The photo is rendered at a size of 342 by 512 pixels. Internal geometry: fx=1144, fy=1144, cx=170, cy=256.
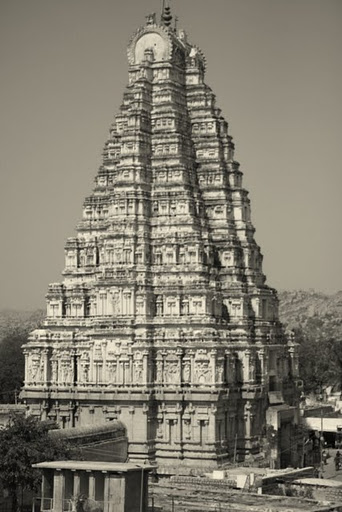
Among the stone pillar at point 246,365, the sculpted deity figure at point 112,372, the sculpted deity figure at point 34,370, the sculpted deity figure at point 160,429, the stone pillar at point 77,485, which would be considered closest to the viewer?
the stone pillar at point 77,485

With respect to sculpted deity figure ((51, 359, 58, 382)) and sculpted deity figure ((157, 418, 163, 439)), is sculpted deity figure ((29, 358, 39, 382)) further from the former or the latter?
sculpted deity figure ((157, 418, 163, 439))

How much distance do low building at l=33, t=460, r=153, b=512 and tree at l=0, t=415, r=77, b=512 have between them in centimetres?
296

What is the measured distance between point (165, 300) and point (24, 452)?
15951 millimetres

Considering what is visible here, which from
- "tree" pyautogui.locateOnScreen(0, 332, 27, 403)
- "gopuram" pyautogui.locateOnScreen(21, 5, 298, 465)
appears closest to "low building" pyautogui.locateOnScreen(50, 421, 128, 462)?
"gopuram" pyautogui.locateOnScreen(21, 5, 298, 465)

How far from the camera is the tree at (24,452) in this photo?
136 feet

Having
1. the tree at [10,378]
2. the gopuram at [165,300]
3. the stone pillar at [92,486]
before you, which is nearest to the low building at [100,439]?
the gopuram at [165,300]

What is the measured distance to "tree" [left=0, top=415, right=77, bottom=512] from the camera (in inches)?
1628

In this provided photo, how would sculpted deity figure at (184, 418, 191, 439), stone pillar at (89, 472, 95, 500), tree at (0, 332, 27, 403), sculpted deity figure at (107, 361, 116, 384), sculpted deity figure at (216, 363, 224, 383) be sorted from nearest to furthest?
stone pillar at (89, 472, 95, 500)
sculpted deity figure at (216, 363, 224, 383)
sculpted deity figure at (184, 418, 191, 439)
sculpted deity figure at (107, 361, 116, 384)
tree at (0, 332, 27, 403)

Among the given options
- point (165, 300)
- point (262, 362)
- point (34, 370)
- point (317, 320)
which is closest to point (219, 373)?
point (262, 362)

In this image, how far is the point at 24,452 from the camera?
42.0 meters

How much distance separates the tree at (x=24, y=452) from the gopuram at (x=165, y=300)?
10461 millimetres

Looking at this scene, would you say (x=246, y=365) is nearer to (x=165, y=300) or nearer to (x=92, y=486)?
(x=165, y=300)

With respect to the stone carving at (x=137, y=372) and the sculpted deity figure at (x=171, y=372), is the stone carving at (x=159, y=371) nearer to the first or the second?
the sculpted deity figure at (x=171, y=372)

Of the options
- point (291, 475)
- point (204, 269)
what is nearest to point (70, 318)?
point (204, 269)
